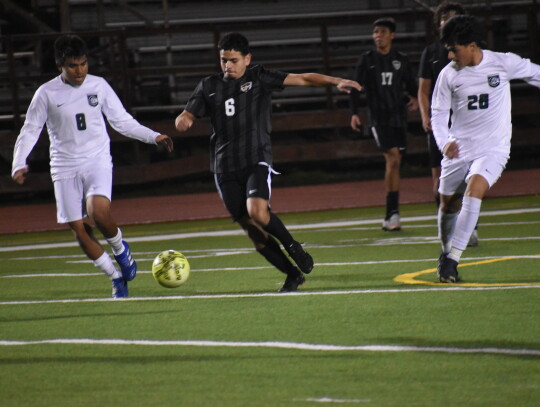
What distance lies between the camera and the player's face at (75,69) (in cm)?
876


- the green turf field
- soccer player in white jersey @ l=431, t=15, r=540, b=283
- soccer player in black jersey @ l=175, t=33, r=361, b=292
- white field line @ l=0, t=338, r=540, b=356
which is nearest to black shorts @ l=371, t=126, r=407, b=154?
the green turf field

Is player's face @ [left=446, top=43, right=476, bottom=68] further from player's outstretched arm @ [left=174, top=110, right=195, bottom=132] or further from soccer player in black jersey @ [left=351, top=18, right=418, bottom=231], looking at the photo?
soccer player in black jersey @ [left=351, top=18, right=418, bottom=231]

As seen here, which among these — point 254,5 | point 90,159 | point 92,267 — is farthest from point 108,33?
point 90,159

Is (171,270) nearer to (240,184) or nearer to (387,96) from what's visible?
(240,184)

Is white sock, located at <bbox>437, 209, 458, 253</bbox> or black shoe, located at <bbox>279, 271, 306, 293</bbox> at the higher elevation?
white sock, located at <bbox>437, 209, 458, 253</bbox>

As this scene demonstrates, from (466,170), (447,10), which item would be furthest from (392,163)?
(466,170)

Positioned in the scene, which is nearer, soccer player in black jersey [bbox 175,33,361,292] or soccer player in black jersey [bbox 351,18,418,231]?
soccer player in black jersey [bbox 175,33,361,292]

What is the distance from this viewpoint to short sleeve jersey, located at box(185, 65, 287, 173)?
28.5 ft

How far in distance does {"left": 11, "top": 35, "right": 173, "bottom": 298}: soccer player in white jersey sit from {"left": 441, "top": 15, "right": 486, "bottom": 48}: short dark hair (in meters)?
2.28

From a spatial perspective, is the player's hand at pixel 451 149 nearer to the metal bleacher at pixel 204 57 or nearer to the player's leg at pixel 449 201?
the player's leg at pixel 449 201

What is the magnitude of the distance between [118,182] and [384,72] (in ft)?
25.3

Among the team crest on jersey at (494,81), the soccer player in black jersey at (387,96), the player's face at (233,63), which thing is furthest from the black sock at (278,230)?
the soccer player in black jersey at (387,96)

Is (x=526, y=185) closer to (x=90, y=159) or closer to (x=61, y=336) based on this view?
(x=90, y=159)

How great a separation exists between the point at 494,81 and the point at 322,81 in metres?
1.32
